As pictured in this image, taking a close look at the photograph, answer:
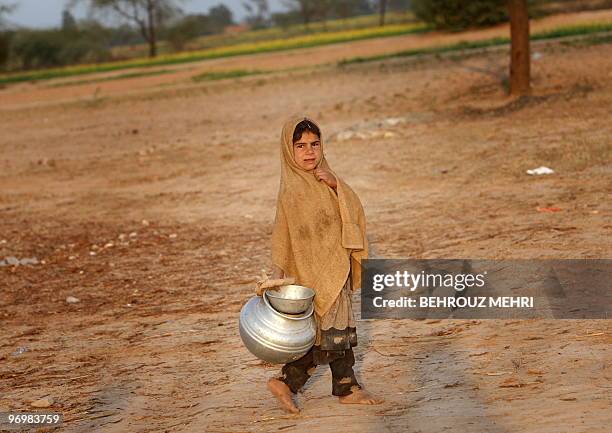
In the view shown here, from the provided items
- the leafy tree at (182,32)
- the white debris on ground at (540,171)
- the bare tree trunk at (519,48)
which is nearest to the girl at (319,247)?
the white debris on ground at (540,171)

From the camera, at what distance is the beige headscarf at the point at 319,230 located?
4.25 metres

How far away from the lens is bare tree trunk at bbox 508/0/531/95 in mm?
14773

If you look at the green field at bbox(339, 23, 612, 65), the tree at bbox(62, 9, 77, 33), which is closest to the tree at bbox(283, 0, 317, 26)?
the tree at bbox(62, 9, 77, 33)

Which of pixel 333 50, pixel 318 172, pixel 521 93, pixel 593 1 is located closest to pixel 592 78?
pixel 521 93

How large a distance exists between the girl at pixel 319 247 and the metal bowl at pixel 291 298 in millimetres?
158

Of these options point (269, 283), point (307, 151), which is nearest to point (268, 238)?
point (307, 151)

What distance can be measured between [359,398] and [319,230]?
2.45 ft

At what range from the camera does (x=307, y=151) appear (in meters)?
4.23

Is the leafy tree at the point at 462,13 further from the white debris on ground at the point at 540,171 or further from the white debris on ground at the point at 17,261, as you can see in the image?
the white debris on ground at the point at 17,261

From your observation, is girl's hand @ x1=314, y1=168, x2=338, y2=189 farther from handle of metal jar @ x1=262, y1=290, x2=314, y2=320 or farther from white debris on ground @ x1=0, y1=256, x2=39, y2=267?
white debris on ground @ x1=0, y1=256, x2=39, y2=267

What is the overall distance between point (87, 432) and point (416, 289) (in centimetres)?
275

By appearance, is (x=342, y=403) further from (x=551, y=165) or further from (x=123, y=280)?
(x=551, y=165)

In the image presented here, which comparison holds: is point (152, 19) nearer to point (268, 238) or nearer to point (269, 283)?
point (268, 238)

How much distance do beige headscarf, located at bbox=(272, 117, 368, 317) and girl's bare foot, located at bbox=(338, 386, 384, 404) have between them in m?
0.39
